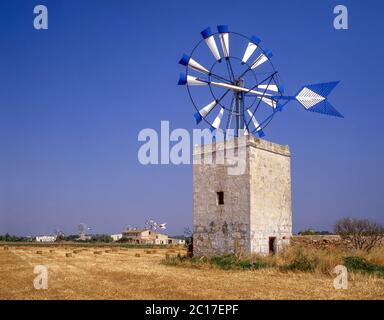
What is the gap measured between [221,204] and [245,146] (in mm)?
2630

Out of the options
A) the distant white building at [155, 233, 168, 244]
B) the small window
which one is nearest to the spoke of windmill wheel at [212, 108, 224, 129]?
the small window

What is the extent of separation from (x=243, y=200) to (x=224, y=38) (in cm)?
636

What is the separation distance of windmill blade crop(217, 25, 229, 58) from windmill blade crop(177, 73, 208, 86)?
1.51 metres

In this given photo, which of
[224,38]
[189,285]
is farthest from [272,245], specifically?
[224,38]

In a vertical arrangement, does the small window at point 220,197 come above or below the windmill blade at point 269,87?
below

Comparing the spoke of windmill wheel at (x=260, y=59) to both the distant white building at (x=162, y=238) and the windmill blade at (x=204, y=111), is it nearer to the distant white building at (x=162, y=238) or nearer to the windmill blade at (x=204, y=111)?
the windmill blade at (x=204, y=111)

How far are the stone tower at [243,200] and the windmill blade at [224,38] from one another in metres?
3.55

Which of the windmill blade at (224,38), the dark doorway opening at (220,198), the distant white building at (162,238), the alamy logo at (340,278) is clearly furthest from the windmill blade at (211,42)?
the distant white building at (162,238)

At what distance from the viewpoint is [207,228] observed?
60.3ft

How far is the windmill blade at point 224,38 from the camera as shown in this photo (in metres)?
16.7

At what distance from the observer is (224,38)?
17.1 metres

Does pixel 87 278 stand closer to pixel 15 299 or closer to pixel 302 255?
pixel 15 299

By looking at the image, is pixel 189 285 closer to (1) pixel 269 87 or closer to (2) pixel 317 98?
(2) pixel 317 98
